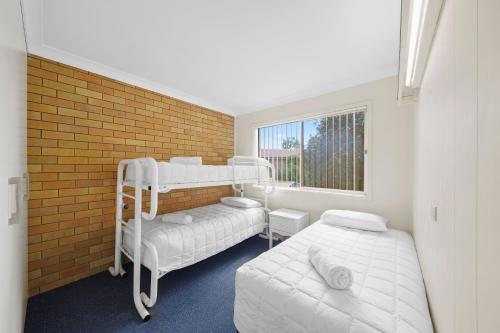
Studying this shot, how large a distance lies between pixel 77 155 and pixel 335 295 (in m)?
2.74

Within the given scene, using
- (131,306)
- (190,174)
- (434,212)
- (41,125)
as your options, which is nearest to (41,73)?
(41,125)

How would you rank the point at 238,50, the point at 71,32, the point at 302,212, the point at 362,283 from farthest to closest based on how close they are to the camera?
1. the point at 302,212
2. the point at 238,50
3. the point at 71,32
4. the point at 362,283

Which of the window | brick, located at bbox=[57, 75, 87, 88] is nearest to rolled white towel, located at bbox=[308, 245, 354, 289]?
the window

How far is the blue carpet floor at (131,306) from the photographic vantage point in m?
1.50

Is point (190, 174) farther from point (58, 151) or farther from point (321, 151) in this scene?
point (321, 151)

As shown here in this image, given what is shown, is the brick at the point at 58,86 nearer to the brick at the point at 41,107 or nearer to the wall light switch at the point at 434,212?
the brick at the point at 41,107

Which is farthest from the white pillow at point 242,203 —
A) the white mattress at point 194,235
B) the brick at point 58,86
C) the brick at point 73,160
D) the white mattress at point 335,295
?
the brick at point 58,86

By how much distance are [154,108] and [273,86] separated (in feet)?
5.86

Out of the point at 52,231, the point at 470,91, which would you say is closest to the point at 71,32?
the point at 52,231

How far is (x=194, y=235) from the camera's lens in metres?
2.03

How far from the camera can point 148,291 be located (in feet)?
6.25

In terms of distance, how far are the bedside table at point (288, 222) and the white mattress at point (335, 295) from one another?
2.98 feet

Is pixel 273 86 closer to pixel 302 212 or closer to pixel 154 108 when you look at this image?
pixel 154 108

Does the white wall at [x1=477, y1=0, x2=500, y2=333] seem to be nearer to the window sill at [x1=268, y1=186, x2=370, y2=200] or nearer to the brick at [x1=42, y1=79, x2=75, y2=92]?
the window sill at [x1=268, y1=186, x2=370, y2=200]
